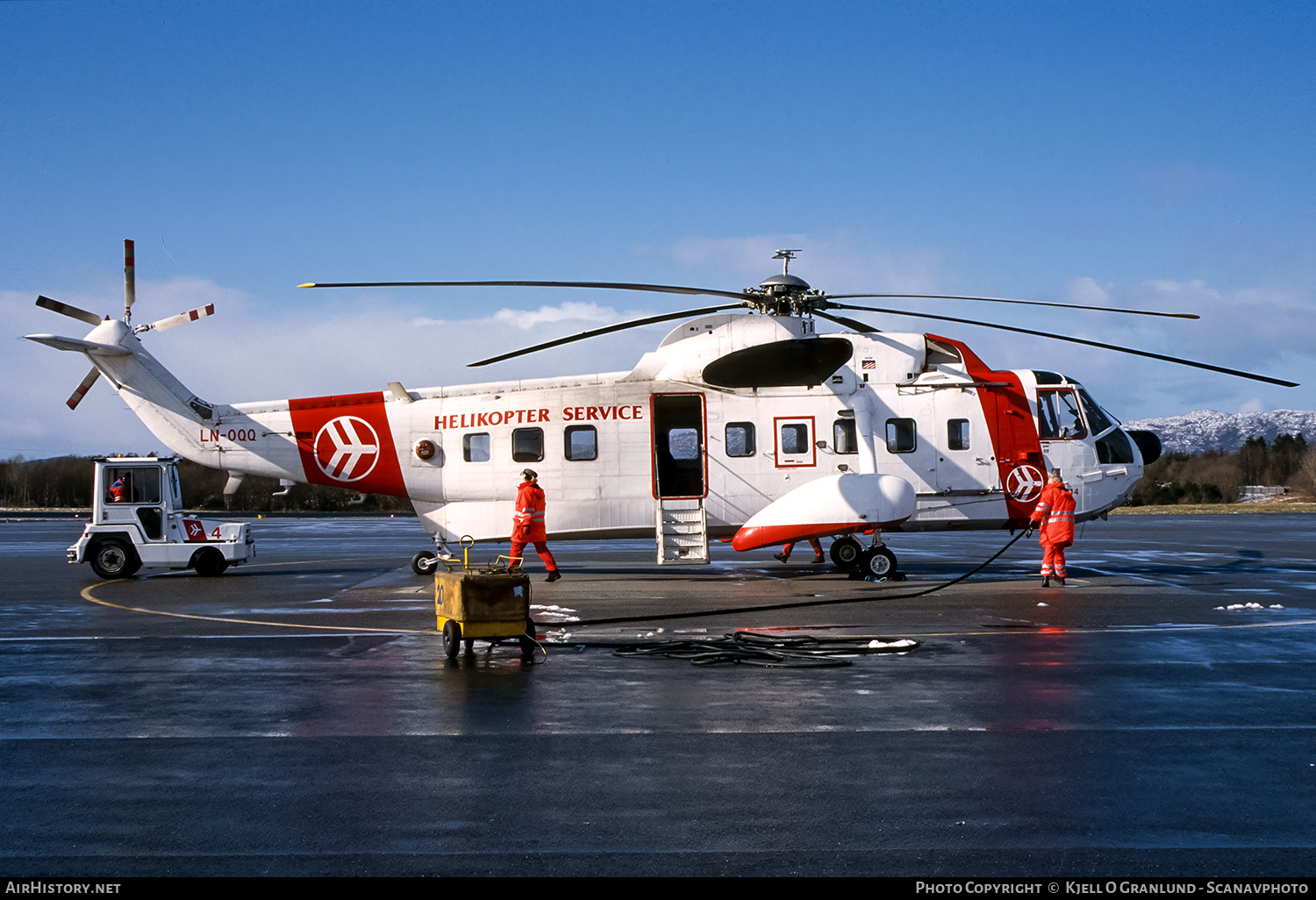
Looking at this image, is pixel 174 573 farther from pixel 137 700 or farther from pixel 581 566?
pixel 137 700

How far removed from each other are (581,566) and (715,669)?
13.6 metres

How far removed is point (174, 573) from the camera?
2191cm

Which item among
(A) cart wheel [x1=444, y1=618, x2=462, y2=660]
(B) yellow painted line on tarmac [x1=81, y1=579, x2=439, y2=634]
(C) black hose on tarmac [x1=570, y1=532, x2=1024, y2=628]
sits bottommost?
(C) black hose on tarmac [x1=570, y1=532, x2=1024, y2=628]

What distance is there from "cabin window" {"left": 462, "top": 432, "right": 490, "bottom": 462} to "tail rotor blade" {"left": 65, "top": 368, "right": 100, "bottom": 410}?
752 centimetres

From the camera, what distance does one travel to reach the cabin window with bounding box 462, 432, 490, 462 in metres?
20.1

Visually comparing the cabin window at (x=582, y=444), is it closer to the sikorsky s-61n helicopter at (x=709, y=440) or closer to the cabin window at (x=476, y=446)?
the sikorsky s-61n helicopter at (x=709, y=440)

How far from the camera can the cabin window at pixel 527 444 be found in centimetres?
2000

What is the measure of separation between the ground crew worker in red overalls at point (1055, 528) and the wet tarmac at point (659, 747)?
3163mm

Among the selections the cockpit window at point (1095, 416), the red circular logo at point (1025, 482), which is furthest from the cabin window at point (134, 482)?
the cockpit window at point (1095, 416)

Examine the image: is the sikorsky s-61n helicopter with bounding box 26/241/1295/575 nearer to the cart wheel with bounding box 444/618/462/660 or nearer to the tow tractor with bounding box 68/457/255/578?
the tow tractor with bounding box 68/457/255/578

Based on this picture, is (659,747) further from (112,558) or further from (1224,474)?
(1224,474)

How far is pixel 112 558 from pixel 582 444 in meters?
9.42

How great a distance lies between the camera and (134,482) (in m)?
20.7

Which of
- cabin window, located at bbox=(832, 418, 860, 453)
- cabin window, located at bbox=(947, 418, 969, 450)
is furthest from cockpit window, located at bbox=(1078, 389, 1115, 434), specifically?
cabin window, located at bbox=(832, 418, 860, 453)
